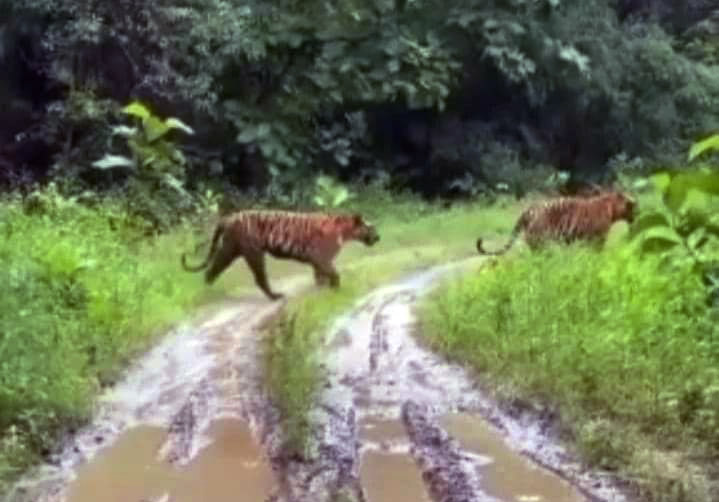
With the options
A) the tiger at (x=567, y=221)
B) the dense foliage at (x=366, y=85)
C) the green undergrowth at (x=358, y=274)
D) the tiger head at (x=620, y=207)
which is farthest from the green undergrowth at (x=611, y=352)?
the dense foliage at (x=366, y=85)

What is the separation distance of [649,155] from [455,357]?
1508cm

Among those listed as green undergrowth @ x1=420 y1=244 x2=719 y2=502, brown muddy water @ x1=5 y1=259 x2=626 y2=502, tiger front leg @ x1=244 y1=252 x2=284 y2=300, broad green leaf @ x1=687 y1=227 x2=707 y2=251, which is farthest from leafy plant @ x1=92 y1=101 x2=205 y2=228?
broad green leaf @ x1=687 y1=227 x2=707 y2=251

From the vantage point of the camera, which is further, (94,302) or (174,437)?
(94,302)

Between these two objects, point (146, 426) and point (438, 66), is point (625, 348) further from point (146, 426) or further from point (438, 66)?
point (438, 66)

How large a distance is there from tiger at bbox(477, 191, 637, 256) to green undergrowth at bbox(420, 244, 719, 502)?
7.44 ft

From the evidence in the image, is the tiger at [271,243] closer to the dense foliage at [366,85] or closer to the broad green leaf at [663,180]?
the broad green leaf at [663,180]

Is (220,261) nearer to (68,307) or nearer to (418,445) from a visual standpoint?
(68,307)

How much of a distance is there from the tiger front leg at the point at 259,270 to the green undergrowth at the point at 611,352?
195 cm

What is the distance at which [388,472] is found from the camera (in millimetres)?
6707

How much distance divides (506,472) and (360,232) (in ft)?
23.4

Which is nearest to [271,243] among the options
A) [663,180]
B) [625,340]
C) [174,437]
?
[663,180]

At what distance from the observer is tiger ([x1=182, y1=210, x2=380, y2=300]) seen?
503 inches

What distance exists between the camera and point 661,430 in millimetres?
7043

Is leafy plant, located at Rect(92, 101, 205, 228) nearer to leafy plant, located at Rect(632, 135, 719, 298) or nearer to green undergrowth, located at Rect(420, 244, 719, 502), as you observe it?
green undergrowth, located at Rect(420, 244, 719, 502)
